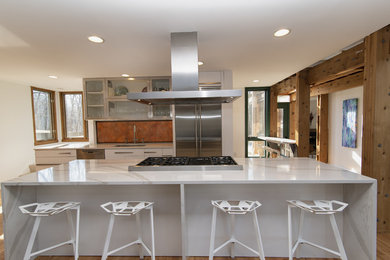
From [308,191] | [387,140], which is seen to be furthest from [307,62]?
[308,191]

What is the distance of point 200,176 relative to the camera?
1.70 metres

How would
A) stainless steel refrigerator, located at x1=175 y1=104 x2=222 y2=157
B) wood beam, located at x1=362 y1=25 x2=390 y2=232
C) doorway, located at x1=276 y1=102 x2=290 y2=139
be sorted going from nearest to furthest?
wood beam, located at x1=362 y1=25 x2=390 y2=232, stainless steel refrigerator, located at x1=175 y1=104 x2=222 y2=157, doorway, located at x1=276 y1=102 x2=290 y2=139

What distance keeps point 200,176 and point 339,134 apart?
4958 millimetres

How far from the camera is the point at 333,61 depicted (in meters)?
3.34

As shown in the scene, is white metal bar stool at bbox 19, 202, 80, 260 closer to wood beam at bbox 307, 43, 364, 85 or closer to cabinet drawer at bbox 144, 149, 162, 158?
cabinet drawer at bbox 144, 149, 162, 158

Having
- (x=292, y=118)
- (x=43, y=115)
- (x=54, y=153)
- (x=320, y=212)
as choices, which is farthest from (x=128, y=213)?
(x=292, y=118)

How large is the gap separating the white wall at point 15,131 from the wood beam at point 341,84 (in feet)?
23.6

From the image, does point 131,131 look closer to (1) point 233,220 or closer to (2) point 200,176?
(2) point 200,176

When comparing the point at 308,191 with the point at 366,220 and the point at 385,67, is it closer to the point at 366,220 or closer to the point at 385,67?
the point at 366,220

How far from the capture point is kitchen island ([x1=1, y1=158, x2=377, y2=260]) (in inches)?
67.5

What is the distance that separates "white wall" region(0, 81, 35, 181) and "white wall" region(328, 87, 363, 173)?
7536 millimetres

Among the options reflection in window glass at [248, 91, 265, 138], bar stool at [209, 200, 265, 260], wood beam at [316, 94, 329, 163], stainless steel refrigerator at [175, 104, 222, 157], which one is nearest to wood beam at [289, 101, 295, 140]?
wood beam at [316, 94, 329, 163]

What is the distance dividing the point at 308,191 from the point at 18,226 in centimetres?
274

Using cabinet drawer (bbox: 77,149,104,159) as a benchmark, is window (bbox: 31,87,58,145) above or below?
above
